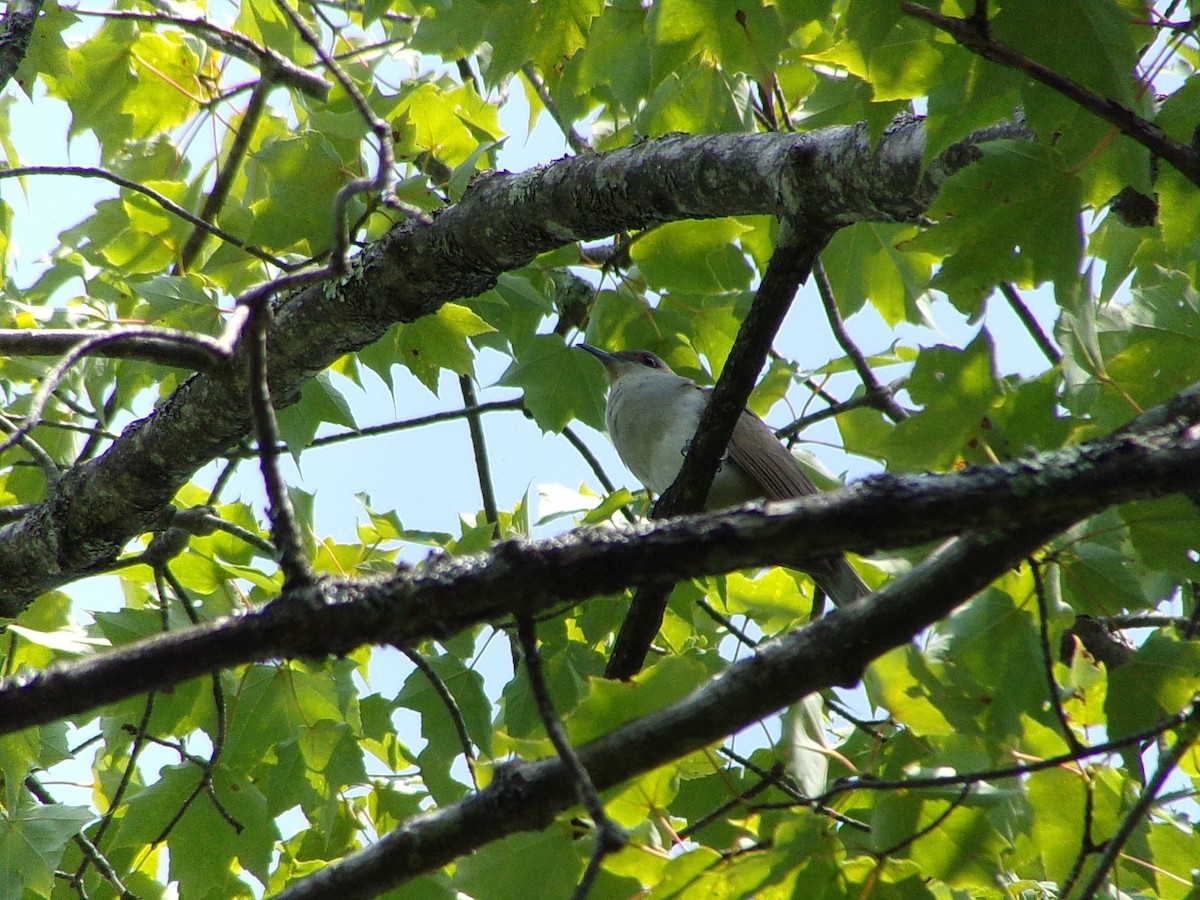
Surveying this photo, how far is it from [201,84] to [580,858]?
3.40m

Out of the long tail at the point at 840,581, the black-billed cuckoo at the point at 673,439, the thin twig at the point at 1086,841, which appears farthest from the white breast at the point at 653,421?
the thin twig at the point at 1086,841

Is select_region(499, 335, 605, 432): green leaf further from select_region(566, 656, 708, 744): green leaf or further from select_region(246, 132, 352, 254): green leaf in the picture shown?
select_region(566, 656, 708, 744): green leaf

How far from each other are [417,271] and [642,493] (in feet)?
6.07

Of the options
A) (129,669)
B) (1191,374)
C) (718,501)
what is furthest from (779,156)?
(718,501)

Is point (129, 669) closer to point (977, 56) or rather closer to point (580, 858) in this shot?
point (580, 858)

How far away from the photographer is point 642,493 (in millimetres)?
4652

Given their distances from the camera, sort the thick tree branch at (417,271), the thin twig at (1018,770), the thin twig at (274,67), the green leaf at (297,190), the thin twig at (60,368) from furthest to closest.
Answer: the thin twig at (274,67) < the green leaf at (297,190) < the thick tree branch at (417,271) < the thin twig at (1018,770) < the thin twig at (60,368)

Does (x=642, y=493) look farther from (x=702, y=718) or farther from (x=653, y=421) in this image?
(x=702, y=718)

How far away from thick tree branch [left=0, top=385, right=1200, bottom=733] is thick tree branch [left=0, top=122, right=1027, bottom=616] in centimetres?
133

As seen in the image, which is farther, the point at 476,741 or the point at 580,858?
the point at 476,741

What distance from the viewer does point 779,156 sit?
258 cm

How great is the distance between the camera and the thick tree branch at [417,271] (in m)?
2.65

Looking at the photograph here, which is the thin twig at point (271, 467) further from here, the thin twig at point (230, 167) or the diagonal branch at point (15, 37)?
the thin twig at point (230, 167)

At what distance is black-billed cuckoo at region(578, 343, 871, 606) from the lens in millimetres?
4695
